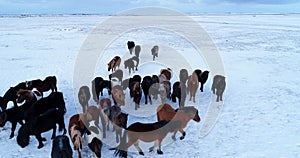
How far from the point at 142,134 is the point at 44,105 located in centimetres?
Result: 251

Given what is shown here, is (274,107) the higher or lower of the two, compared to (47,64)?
lower

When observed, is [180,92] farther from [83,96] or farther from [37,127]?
[37,127]

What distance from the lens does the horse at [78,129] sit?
17.3 ft

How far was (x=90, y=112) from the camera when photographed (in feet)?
19.7

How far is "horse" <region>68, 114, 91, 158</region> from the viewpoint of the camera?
526 centimetres

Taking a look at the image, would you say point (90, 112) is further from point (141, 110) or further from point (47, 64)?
point (47, 64)

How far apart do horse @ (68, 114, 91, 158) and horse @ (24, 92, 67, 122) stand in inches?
32.5

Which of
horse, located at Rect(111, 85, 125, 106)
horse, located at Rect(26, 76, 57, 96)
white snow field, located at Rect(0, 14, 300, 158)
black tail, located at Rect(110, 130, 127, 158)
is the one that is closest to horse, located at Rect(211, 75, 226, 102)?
white snow field, located at Rect(0, 14, 300, 158)

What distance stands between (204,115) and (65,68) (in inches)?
293

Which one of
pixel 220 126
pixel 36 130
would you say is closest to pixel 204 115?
pixel 220 126

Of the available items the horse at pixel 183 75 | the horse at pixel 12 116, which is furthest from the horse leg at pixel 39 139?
the horse at pixel 183 75

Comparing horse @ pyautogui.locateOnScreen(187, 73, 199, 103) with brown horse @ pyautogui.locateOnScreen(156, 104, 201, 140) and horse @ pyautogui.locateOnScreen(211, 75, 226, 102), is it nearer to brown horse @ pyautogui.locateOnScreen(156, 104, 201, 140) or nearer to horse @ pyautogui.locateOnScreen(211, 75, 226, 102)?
horse @ pyautogui.locateOnScreen(211, 75, 226, 102)

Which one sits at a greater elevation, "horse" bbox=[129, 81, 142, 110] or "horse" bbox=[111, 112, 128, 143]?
"horse" bbox=[129, 81, 142, 110]

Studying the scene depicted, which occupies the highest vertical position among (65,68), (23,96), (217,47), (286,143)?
(217,47)
